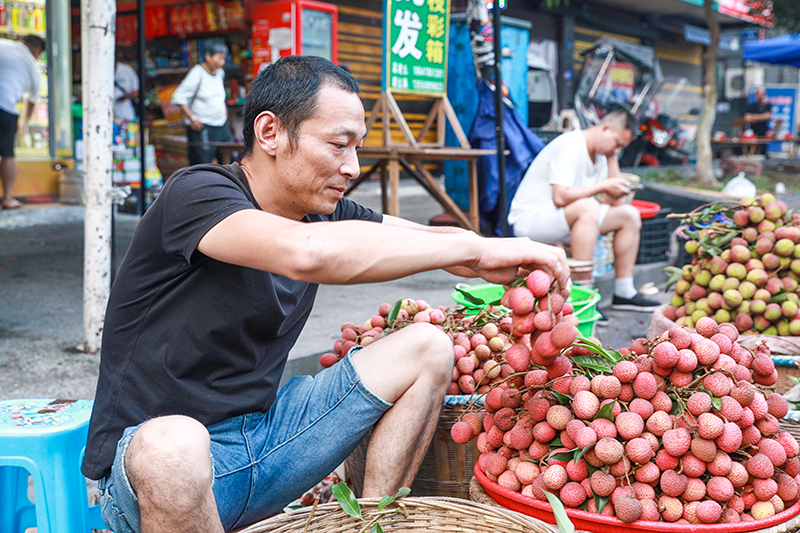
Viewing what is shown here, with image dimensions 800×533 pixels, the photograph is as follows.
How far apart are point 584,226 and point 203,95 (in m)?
4.32

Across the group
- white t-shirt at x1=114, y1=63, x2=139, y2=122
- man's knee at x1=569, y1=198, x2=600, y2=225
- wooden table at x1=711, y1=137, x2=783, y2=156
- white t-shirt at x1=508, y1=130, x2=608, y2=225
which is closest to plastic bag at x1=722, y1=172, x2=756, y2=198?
white t-shirt at x1=508, y1=130, x2=608, y2=225

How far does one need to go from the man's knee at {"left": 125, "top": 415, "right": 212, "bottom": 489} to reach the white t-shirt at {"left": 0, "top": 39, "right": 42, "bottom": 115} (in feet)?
21.1

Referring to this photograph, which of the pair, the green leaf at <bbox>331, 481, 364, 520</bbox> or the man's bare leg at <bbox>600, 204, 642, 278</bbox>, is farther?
the man's bare leg at <bbox>600, 204, 642, 278</bbox>

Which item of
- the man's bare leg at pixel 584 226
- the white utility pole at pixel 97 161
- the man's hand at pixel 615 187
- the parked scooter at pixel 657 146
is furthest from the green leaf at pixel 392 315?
the parked scooter at pixel 657 146

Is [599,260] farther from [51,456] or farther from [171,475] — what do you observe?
[171,475]

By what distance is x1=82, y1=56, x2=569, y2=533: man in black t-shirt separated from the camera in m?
1.50

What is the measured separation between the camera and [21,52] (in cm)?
695

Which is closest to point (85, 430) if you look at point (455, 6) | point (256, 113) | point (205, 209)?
point (205, 209)

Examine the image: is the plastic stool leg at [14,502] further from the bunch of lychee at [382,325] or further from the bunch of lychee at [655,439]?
the bunch of lychee at [655,439]

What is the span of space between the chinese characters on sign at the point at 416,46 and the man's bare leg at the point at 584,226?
2.37 metres

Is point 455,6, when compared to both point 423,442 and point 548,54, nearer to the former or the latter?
point 548,54

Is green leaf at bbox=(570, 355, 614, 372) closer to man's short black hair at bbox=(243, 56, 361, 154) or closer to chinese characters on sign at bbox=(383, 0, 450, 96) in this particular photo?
man's short black hair at bbox=(243, 56, 361, 154)

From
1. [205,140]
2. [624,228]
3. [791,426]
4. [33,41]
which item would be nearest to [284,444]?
[791,426]

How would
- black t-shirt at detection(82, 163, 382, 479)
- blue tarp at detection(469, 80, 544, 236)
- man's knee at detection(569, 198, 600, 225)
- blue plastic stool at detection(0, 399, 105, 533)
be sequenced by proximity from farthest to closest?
1. blue tarp at detection(469, 80, 544, 236)
2. man's knee at detection(569, 198, 600, 225)
3. blue plastic stool at detection(0, 399, 105, 533)
4. black t-shirt at detection(82, 163, 382, 479)
